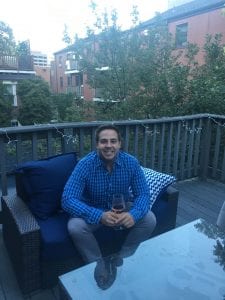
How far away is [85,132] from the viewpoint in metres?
2.97

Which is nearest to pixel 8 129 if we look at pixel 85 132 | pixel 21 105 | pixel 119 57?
pixel 85 132

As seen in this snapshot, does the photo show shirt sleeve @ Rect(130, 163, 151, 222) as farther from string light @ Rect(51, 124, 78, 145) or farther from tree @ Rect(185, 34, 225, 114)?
tree @ Rect(185, 34, 225, 114)

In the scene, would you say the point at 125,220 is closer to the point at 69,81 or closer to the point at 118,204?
the point at 118,204

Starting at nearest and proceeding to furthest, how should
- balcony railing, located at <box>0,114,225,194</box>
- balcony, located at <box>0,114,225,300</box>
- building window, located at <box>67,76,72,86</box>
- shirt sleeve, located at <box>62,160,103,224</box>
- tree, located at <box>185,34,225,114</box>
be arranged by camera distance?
shirt sleeve, located at <box>62,160,103,224</box> → balcony, located at <box>0,114,225,300</box> → balcony railing, located at <box>0,114,225,194</box> → tree, located at <box>185,34,225,114</box> → building window, located at <box>67,76,72,86</box>

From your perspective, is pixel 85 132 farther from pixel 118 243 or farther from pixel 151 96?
pixel 151 96

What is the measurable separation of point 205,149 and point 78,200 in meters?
2.63

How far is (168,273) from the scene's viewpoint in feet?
4.94

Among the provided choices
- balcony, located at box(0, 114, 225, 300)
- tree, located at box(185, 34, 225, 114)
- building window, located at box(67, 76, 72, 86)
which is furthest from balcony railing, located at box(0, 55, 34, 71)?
balcony, located at box(0, 114, 225, 300)

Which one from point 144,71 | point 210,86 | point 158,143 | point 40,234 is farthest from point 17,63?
point 40,234

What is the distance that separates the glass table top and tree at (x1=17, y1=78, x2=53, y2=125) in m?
16.1

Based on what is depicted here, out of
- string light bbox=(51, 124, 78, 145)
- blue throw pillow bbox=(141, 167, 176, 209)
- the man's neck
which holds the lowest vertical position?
blue throw pillow bbox=(141, 167, 176, 209)

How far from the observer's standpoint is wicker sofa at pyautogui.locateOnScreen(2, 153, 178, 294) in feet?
5.74

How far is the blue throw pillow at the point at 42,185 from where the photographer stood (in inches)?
78.3

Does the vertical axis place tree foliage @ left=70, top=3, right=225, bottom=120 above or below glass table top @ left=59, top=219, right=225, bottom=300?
above
